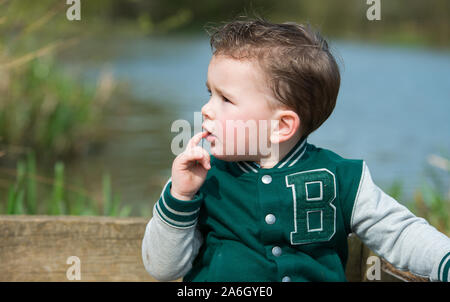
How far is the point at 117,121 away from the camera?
18.0ft

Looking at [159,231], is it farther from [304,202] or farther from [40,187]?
[40,187]

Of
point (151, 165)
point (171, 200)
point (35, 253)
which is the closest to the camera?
point (171, 200)

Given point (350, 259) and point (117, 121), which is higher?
point (117, 121)

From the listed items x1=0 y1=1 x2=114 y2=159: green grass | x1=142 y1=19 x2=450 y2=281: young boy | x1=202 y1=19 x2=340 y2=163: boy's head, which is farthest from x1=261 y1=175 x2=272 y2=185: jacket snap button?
x1=0 y1=1 x2=114 y2=159: green grass

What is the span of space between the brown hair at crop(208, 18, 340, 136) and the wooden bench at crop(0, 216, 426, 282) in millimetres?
569

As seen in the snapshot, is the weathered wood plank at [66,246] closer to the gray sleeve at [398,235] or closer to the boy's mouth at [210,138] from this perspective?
the boy's mouth at [210,138]

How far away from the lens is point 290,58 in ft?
4.62

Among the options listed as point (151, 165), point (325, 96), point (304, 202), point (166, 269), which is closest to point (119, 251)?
point (166, 269)

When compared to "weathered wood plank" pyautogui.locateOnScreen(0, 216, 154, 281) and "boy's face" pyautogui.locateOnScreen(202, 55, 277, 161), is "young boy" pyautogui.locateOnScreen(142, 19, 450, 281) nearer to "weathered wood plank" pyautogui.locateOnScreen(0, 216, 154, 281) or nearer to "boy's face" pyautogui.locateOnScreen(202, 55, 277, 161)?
"boy's face" pyautogui.locateOnScreen(202, 55, 277, 161)

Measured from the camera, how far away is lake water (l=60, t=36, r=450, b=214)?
13.4 ft

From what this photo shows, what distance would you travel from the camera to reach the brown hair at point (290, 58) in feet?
4.62

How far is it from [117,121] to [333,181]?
4.22 metres

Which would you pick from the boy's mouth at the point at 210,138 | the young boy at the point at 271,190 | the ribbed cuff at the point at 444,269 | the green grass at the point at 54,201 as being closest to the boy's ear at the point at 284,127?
the young boy at the point at 271,190

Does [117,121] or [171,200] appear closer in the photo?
[171,200]
